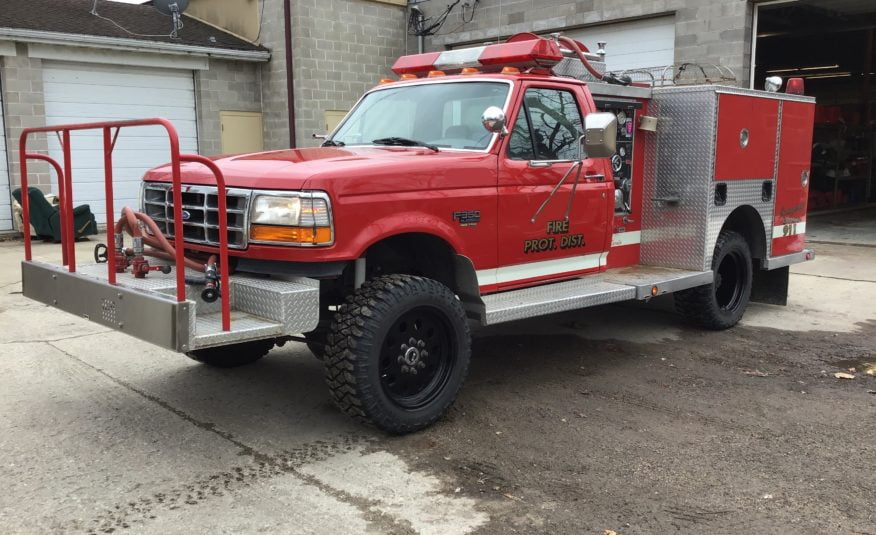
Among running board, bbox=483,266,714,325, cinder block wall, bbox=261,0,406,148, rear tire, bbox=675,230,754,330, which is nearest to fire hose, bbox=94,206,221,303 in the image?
running board, bbox=483,266,714,325

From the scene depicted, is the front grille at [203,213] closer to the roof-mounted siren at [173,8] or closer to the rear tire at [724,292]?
the rear tire at [724,292]

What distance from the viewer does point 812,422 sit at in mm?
4824

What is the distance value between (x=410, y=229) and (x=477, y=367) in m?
1.90

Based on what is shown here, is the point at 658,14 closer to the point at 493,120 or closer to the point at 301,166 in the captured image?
the point at 493,120

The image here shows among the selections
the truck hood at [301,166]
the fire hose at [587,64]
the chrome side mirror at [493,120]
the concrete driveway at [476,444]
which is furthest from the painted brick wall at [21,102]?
the chrome side mirror at [493,120]

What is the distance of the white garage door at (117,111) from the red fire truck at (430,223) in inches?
407

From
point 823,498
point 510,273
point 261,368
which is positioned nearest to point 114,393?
point 261,368

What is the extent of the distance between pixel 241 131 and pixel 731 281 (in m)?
12.6

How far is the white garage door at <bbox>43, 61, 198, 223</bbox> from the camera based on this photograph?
1462cm

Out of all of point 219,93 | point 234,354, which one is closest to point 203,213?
point 234,354

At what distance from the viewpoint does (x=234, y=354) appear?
5.88m

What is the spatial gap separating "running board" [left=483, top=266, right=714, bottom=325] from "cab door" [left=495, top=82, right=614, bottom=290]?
99 mm

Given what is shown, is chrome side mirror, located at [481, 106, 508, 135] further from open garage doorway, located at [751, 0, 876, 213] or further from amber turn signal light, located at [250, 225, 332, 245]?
open garage doorway, located at [751, 0, 876, 213]

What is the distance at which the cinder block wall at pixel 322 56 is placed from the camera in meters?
16.5
